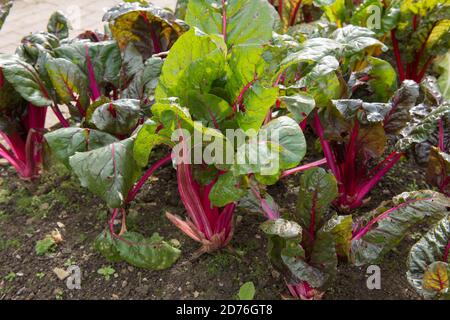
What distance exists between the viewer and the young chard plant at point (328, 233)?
144 centimetres

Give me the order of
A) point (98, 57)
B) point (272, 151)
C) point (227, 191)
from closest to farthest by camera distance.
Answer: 1. point (272, 151)
2. point (227, 191)
3. point (98, 57)

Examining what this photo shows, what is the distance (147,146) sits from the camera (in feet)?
4.95

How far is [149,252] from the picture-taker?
1679mm

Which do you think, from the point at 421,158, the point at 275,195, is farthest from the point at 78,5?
the point at 421,158

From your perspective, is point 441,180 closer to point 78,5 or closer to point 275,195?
point 275,195

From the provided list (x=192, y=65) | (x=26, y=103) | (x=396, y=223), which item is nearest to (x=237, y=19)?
(x=192, y=65)

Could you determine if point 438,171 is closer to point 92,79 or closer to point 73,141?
point 73,141

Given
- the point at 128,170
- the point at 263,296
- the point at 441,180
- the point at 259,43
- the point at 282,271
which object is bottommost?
the point at 263,296

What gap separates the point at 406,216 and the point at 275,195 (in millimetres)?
624

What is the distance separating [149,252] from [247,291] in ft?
1.20

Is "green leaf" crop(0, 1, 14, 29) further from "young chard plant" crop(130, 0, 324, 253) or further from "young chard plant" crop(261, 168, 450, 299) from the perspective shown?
"young chard plant" crop(261, 168, 450, 299)

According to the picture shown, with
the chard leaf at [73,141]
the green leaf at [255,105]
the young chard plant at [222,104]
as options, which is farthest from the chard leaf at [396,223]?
the chard leaf at [73,141]

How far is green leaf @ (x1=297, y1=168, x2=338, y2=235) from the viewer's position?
1505 millimetres
